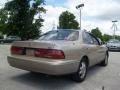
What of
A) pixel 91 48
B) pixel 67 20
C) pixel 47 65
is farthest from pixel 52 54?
pixel 67 20

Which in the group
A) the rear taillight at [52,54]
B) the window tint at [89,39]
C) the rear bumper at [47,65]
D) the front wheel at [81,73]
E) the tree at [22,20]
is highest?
the tree at [22,20]

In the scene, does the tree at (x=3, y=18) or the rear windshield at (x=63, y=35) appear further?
the tree at (x=3, y=18)

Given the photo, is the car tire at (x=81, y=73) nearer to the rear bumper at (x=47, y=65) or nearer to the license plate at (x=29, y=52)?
the rear bumper at (x=47, y=65)

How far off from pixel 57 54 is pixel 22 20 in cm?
3341

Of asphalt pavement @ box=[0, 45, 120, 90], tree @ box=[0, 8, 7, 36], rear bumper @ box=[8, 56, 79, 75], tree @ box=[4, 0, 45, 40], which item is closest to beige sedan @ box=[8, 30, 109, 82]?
rear bumper @ box=[8, 56, 79, 75]

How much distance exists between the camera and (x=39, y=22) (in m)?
38.7

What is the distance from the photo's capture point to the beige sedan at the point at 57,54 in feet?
15.0

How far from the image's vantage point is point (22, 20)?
3688 cm

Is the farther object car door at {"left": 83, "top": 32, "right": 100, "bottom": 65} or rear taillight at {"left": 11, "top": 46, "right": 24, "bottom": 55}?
car door at {"left": 83, "top": 32, "right": 100, "bottom": 65}

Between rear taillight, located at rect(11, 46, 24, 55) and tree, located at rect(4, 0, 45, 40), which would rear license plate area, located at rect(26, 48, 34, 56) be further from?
tree, located at rect(4, 0, 45, 40)

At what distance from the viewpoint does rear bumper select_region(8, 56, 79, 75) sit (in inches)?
176

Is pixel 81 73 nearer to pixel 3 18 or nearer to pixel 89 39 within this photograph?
pixel 89 39

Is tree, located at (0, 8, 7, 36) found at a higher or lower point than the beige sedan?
higher

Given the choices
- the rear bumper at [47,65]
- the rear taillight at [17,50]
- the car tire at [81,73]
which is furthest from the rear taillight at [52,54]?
the car tire at [81,73]
